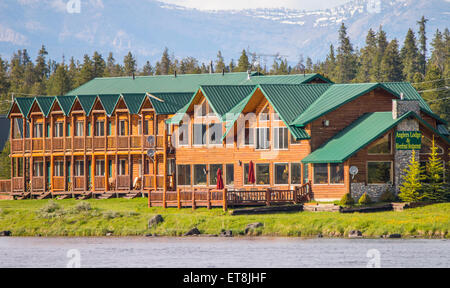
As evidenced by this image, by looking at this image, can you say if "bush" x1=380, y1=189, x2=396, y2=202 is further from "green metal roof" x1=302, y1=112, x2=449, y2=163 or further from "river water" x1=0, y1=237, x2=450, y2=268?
"river water" x1=0, y1=237, x2=450, y2=268

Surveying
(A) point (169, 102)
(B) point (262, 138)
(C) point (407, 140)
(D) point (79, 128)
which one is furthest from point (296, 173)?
(D) point (79, 128)

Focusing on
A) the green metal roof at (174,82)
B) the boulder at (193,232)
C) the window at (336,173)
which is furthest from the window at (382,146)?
the green metal roof at (174,82)

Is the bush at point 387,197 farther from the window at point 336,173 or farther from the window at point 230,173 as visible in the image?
the window at point 230,173

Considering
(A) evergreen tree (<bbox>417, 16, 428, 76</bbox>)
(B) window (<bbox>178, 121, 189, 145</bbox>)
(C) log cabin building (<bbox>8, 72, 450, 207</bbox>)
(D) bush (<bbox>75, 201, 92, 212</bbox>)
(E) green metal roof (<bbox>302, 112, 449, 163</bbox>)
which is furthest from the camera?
(A) evergreen tree (<bbox>417, 16, 428, 76</bbox>)

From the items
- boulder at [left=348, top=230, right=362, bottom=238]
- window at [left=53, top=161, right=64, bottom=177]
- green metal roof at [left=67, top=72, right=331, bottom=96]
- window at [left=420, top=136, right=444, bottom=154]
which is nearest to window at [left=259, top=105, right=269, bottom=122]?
green metal roof at [left=67, top=72, right=331, bottom=96]

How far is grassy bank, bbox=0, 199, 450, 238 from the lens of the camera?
47.9 m

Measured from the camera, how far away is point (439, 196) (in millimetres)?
53125

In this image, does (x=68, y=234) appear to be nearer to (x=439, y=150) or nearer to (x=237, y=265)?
(x=237, y=265)

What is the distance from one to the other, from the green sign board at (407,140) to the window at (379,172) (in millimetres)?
1245

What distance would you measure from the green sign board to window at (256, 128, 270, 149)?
8710 millimetres

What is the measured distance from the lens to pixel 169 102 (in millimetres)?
65312

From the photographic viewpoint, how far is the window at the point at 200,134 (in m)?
62.3
